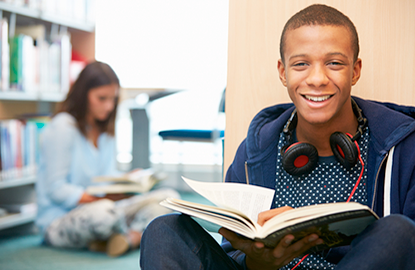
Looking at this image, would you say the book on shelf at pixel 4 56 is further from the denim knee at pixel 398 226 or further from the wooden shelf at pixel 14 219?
the denim knee at pixel 398 226

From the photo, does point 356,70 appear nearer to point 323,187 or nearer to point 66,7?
point 323,187

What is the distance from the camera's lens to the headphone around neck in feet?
2.53

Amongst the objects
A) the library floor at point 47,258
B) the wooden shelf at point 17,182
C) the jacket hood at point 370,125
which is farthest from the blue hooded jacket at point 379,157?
the wooden shelf at point 17,182

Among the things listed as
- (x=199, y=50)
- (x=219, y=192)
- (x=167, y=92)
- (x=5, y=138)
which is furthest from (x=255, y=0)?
(x=199, y=50)

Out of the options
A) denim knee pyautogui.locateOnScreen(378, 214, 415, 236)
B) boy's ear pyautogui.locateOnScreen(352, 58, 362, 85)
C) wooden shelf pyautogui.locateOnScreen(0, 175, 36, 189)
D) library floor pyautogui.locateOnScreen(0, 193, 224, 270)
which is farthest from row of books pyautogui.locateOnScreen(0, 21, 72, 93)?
denim knee pyautogui.locateOnScreen(378, 214, 415, 236)

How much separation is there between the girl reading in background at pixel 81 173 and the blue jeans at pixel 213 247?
4.18 feet

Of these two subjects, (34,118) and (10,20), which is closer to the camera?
(10,20)

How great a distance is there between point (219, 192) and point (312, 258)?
0.27 metres

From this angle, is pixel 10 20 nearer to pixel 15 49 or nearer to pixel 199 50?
pixel 15 49

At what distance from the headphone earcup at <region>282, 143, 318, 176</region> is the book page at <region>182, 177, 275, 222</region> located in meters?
0.12

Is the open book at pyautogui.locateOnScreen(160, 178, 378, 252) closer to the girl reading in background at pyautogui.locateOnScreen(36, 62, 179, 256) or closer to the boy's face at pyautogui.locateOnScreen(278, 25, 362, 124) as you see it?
the boy's face at pyautogui.locateOnScreen(278, 25, 362, 124)

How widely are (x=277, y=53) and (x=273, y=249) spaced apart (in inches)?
24.1

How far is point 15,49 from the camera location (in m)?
1.82

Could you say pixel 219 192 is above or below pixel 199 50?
below
